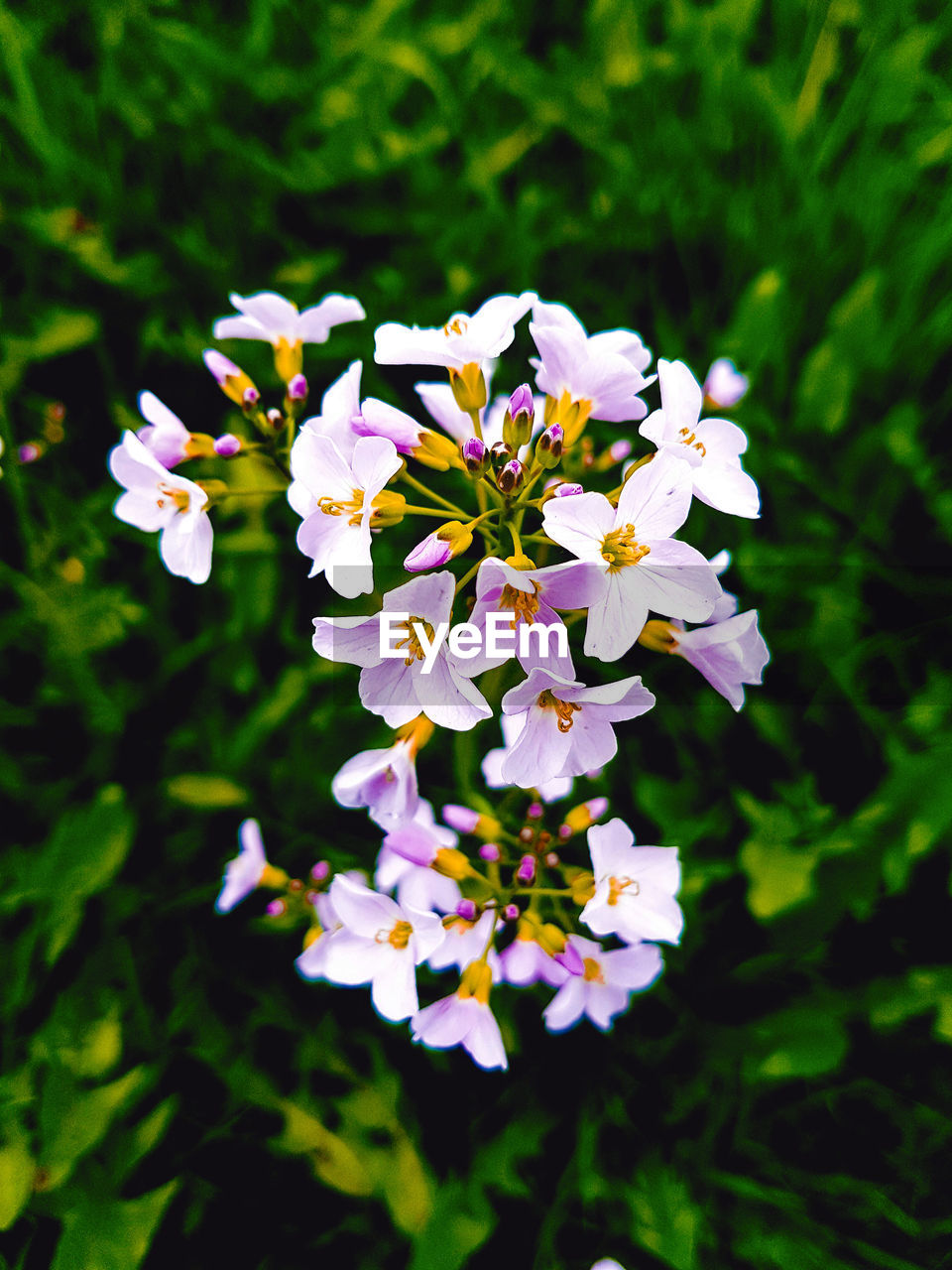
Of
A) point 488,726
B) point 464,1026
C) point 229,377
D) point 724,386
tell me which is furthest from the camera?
point 488,726

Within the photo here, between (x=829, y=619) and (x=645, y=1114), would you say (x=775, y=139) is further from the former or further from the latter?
(x=645, y=1114)

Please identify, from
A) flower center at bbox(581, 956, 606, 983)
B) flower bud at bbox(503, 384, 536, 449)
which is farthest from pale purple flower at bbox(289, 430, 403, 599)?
flower center at bbox(581, 956, 606, 983)

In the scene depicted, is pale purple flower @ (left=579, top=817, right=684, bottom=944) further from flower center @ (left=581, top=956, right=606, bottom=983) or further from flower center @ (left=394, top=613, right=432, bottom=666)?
flower center @ (left=394, top=613, right=432, bottom=666)

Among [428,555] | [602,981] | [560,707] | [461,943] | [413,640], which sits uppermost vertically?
[428,555]

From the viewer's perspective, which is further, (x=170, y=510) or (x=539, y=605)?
(x=170, y=510)

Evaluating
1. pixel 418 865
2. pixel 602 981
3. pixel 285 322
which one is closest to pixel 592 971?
pixel 602 981

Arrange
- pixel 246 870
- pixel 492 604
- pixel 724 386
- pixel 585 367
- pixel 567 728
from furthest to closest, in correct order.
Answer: pixel 724 386, pixel 246 870, pixel 585 367, pixel 567 728, pixel 492 604

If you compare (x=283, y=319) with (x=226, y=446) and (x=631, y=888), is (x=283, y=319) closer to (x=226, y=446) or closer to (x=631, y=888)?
(x=226, y=446)
